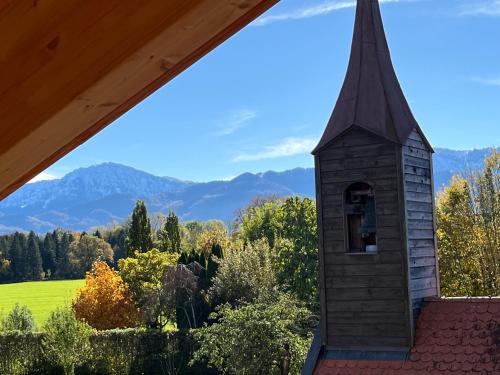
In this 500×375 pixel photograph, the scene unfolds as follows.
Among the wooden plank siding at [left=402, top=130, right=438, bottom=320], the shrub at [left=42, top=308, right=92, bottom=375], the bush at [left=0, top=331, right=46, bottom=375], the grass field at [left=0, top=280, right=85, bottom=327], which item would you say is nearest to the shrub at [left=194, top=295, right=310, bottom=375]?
the wooden plank siding at [left=402, top=130, right=438, bottom=320]

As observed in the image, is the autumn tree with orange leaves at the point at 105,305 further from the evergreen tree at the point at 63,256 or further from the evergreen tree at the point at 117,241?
the evergreen tree at the point at 63,256

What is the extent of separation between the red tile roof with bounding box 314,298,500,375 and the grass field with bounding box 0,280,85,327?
37.4m

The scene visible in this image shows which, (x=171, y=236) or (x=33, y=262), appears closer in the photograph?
(x=171, y=236)

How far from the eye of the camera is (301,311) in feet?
65.5

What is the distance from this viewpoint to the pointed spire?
1112 centimetres

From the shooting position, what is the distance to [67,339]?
2216cm

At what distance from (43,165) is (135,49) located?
37 centimetres

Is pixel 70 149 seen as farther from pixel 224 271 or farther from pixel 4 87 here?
pixel 224 271

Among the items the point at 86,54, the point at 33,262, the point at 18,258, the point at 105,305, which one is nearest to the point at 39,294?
the point at 33,262

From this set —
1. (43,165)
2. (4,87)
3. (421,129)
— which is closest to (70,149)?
(43,165)

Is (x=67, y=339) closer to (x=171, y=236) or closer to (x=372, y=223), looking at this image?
(x=372, y=223)

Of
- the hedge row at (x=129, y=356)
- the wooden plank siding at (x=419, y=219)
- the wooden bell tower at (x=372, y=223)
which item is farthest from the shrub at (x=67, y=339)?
the wooden plank siding at (x=419, y=219)

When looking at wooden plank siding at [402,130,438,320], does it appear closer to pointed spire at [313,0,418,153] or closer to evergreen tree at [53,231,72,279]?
pointed spire at [313,0,418,153]

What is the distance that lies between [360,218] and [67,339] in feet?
46.8
